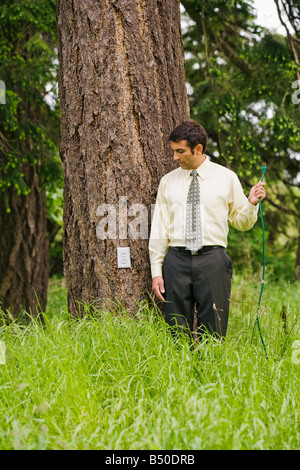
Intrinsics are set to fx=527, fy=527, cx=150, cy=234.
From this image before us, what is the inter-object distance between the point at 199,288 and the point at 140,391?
0.88 metres

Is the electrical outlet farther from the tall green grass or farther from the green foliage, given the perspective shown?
the green foliage

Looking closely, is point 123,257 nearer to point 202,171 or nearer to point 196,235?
point 196,235

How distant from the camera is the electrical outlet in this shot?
11.8ft

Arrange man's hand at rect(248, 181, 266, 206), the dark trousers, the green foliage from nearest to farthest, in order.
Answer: man's hand at rect(248, 181, 266, 206), the dark trousers, the green foliage

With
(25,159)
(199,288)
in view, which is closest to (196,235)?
(199,288)

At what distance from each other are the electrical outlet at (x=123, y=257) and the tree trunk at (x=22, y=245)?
3.54m

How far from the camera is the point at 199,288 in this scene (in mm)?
3391

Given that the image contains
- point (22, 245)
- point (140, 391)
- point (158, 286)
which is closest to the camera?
point (140, 391)

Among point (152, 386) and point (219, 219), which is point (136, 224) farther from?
point (152, 386)

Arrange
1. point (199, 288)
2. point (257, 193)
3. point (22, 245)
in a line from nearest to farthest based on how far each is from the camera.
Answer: point (257, 193) < point (199, 288) < point (22, 245)

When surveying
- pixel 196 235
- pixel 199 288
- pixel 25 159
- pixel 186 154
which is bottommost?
pixel 199 288

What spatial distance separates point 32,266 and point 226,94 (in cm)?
340

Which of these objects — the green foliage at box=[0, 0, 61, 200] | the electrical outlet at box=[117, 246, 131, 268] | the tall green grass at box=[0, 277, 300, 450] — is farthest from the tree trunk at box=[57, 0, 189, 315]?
the green foliage at box=[0, 0, 61, 200]
